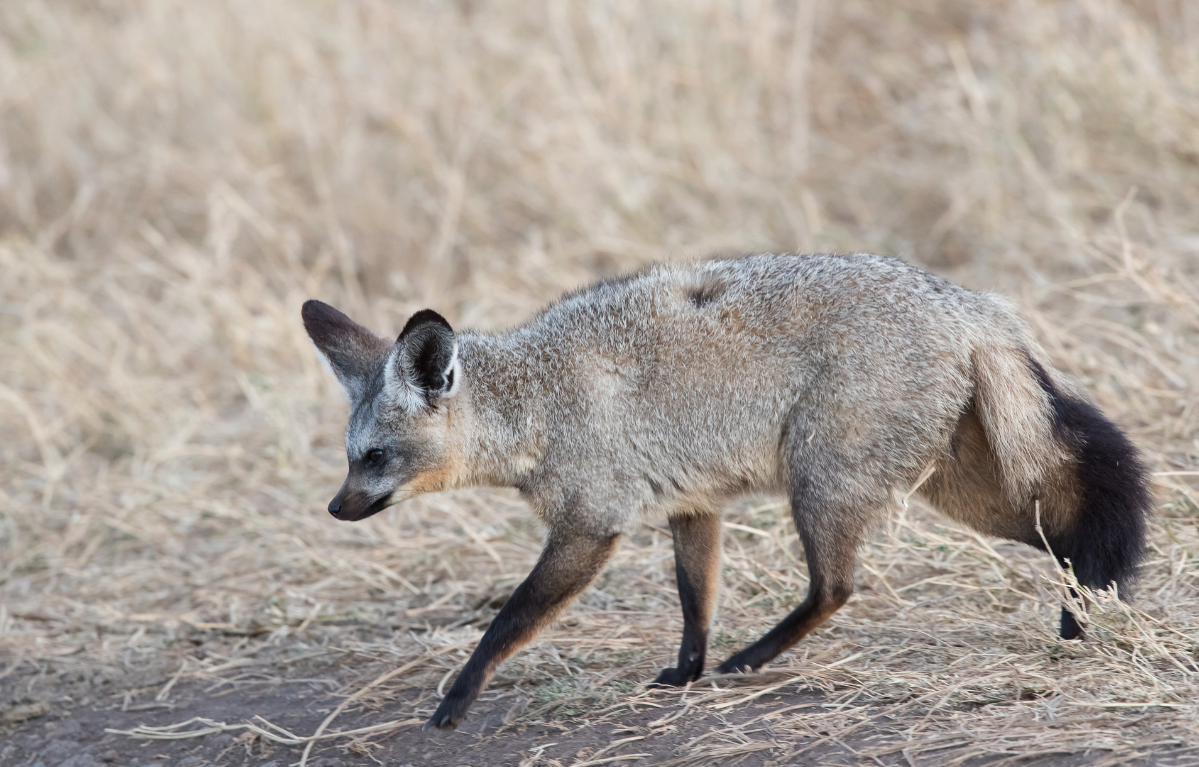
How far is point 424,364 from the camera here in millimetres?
4387

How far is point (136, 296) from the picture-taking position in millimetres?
9422

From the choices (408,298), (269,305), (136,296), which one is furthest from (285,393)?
(136,296)

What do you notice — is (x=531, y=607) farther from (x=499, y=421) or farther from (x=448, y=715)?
(x=499, y=421)

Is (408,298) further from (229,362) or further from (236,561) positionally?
(236,561)

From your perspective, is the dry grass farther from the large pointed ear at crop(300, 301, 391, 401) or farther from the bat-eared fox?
the large pointed ear at crop(300, 301, 391, 401)

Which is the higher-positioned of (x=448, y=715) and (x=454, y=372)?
(x=454, y=372)

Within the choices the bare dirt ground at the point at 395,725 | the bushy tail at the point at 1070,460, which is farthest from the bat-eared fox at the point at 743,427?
the bare dirt ground at the point at 395,725

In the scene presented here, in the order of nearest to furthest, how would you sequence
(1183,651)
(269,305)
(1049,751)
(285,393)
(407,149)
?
(1049,751) < (1183,651) < (285,393) < (269,305) < (407,149)

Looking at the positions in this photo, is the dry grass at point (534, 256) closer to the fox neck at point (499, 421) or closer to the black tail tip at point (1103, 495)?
the black tail tip at point (1103, 495)

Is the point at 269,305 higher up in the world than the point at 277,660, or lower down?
higher up

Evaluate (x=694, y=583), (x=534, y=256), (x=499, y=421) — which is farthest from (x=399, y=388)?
(x=534, y=256)

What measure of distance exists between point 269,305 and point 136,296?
5.72ft

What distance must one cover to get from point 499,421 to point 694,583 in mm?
934

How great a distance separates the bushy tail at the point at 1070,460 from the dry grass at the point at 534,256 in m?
0.22
